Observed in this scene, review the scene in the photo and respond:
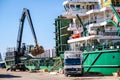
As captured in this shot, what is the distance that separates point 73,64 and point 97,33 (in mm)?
5038

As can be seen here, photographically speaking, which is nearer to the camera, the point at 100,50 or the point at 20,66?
the point at 100,50

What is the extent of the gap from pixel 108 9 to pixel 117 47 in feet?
22.3

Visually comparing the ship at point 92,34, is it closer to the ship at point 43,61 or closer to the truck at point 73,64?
the ship at point 43,61

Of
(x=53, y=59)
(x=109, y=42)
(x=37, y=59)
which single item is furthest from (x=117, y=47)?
(x=37, y=59)

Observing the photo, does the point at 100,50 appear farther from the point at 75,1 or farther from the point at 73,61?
the point at 75,1

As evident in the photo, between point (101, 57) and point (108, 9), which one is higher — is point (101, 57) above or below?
below

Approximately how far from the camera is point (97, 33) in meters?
33.3

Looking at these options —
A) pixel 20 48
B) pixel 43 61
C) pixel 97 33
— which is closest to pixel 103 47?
pixel 97 33

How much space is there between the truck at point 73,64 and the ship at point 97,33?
76.2 inches

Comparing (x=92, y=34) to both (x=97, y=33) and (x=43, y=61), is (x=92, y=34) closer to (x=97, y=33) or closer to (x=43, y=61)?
(x=97, y=33)

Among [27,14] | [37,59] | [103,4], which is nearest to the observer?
[103,4]

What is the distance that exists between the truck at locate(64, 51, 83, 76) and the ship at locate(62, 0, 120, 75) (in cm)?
194

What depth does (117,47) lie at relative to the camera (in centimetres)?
2914

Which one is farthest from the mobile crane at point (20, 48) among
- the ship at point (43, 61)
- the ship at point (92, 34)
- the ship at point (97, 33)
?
the ship at point (97, 33)
